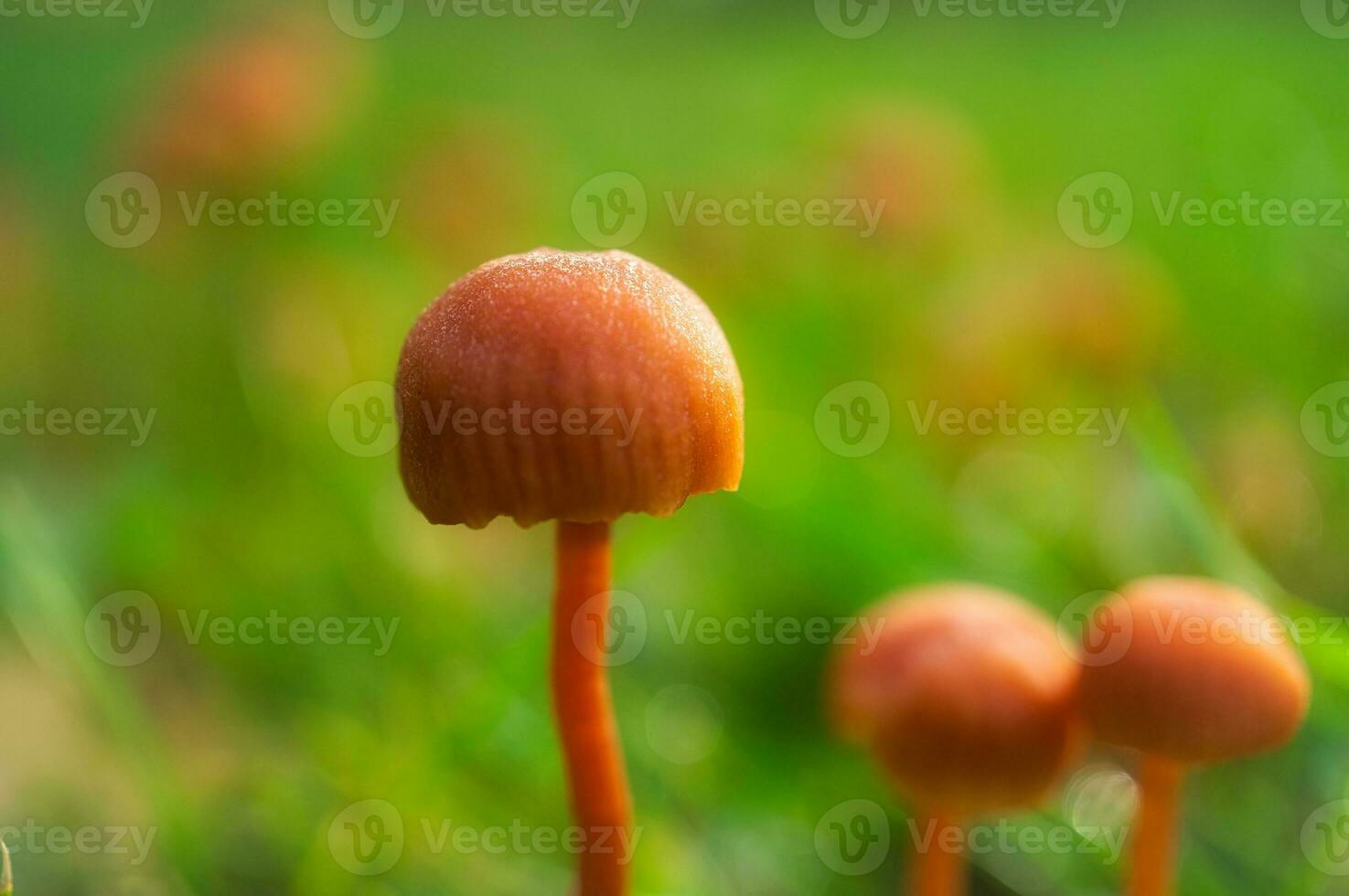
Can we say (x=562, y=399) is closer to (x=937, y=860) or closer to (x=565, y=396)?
(x=565, y=396)

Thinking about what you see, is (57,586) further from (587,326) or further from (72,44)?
(72,44)

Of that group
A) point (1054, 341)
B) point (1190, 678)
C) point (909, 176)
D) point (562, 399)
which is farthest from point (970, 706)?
point (909, 176)

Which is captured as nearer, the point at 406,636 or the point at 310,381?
the point at 406,636

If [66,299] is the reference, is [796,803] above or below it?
below

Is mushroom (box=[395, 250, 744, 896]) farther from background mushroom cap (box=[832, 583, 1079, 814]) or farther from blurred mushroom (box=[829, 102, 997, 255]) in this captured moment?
blurred mushroom (box=[829, 102, 997, 255])

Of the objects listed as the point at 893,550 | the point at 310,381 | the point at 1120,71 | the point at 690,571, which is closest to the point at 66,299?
the point at 310,381

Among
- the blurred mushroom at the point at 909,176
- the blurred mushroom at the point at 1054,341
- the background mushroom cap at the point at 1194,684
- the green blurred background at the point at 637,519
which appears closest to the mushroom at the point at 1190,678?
the background mushroom cap at the point at 1194,684
